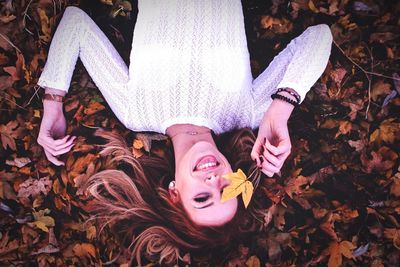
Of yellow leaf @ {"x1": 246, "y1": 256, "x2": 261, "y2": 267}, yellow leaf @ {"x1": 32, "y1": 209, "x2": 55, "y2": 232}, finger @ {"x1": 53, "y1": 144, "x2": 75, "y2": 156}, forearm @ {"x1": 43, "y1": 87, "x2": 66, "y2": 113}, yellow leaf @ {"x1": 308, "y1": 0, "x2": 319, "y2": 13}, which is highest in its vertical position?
yellow leaf @ {"x1": 308, "y1": 0, "x2": 319, "y2": 13}

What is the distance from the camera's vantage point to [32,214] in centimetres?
154

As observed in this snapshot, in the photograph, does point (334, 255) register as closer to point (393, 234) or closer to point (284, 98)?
point (393, 234)

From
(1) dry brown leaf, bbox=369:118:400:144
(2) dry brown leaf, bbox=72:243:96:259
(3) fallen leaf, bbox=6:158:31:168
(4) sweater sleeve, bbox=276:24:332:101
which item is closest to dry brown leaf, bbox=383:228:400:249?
(1) dry brown leaf, bbox=369:118:400:144

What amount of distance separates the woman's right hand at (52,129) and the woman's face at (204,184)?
414mm

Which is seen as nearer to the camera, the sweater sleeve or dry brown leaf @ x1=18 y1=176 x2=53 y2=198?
the sweater sleeve

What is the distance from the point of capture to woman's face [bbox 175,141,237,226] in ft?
4.76

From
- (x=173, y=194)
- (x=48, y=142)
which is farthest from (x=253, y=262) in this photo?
(x=48, y=142)

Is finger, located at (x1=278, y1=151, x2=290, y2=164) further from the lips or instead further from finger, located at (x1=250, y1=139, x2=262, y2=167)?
the lips

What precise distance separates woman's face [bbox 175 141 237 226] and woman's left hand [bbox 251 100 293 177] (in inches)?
4.7

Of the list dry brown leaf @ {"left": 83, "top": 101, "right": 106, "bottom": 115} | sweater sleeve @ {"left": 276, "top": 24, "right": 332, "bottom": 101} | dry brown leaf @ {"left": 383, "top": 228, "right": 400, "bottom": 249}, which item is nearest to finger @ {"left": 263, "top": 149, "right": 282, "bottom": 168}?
sweater sleeve @ {"left": 276, "top": 24, "right": 332, "bottom": 101}

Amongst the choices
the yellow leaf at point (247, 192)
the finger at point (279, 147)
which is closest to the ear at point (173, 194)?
the yellow leaf at point (247, 192)

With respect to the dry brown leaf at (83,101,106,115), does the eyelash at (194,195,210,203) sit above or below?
below

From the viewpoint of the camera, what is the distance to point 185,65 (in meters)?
1.45

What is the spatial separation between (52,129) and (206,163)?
1.78 ft
